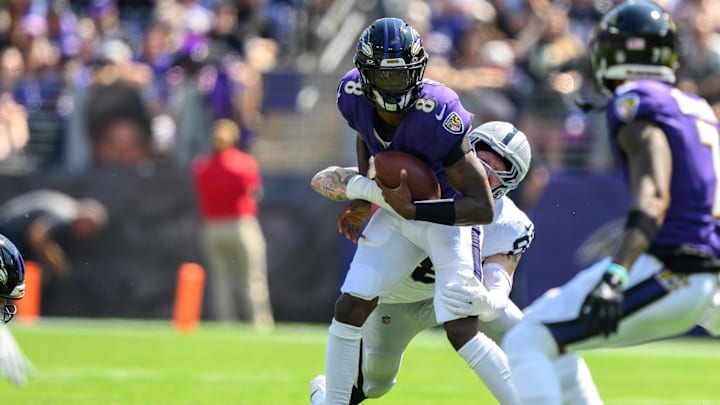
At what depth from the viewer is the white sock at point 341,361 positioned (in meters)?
5.88

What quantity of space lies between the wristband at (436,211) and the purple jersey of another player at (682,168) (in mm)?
921

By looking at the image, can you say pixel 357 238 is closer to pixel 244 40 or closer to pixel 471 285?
pixel 471 285

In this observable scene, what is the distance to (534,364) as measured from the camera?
4.79 m

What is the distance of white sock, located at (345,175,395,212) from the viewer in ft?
19.2

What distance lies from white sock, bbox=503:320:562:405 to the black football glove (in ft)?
0.94

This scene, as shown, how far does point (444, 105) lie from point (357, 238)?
30.9 inches

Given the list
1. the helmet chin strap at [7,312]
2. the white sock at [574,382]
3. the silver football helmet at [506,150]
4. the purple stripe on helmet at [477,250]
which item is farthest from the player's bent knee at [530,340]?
the helmet chin strap at [7,312]

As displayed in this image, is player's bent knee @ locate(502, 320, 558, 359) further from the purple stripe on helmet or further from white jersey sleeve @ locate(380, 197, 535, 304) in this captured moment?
white jersey sleeve @ locate(380, 197, 535, 304)

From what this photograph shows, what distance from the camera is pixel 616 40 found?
5.36 metres

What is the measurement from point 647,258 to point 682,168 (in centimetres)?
36


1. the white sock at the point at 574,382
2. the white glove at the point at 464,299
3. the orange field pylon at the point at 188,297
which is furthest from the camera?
the orange field pylon at the point at 188,297

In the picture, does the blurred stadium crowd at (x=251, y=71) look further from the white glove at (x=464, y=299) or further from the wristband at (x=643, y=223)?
the wristband at (x=643, y=223)

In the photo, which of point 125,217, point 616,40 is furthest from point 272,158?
point 616,40

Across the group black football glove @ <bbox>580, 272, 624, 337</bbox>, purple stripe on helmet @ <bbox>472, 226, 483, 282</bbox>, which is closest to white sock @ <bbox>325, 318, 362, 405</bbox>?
purple stripe on helmet @ <bbox>472, 226, 483, 282</bbox>
